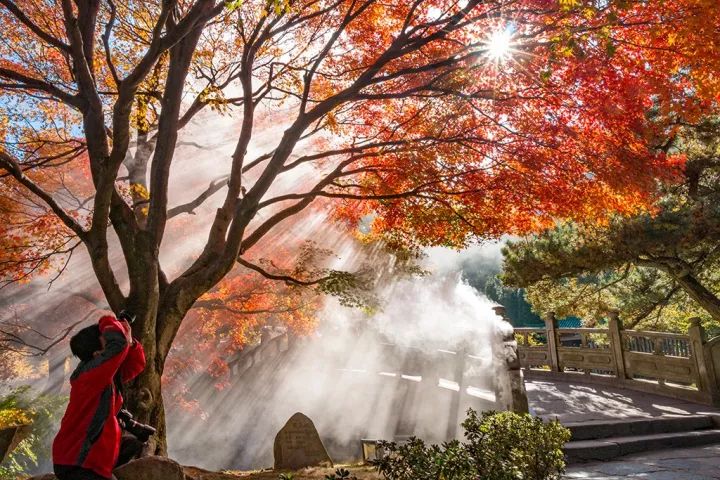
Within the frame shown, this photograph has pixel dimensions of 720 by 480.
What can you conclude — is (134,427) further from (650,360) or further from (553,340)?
(553,340)

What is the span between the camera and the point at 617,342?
52.7 feet

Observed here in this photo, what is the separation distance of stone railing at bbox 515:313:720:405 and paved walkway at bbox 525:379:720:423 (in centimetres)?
41

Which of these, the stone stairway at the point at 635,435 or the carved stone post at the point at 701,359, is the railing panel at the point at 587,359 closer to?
the carved stone post at the point at 701,359

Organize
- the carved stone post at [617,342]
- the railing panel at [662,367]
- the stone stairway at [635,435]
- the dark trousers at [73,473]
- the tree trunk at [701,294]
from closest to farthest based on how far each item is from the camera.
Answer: the dark trousers at [73,473] < the stone stairway at [635,435] < the railing panel at [662,367] < the tree trunk at [701,294] < the carved stone post at [617,342]

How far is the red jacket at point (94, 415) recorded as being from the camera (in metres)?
4.35

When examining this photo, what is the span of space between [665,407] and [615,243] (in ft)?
14.4

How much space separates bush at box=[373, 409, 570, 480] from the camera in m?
5.13

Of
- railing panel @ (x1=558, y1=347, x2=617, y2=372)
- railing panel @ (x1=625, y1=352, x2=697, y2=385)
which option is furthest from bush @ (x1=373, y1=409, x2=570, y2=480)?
railing panel @ (x1=558, y1=347, x2=617, y2=372)

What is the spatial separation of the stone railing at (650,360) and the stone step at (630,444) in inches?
102

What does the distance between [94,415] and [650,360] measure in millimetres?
15398

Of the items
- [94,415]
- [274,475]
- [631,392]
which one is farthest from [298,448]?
[631,392]

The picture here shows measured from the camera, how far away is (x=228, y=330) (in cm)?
2283

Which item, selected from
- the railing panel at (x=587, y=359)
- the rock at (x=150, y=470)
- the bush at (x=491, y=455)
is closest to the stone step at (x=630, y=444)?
the bush at (x=491, y=455)

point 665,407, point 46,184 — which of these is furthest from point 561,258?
point 46,184
